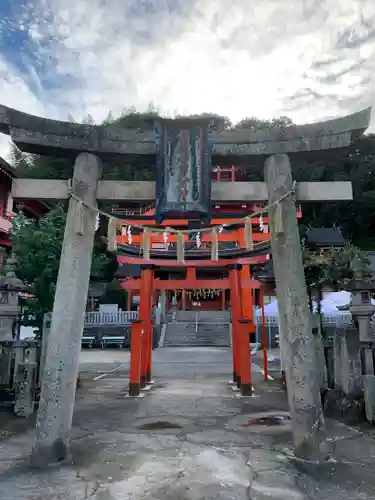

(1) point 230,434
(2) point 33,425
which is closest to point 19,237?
(2) point 33,425

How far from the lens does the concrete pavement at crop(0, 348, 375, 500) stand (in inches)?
140

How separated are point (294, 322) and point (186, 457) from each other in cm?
207

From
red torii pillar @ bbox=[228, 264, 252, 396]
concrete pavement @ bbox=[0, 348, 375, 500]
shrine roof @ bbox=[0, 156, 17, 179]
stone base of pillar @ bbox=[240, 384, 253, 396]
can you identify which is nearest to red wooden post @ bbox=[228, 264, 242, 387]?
red torii pillar @ bbox=[228, 264, 252, 396]

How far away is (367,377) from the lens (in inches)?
233

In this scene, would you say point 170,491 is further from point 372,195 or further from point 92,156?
point 372,195

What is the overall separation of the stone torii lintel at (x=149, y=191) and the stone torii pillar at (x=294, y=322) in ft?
0.75

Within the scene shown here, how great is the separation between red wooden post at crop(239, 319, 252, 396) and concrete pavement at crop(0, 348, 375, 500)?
0.51 metres

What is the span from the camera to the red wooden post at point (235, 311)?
9874 millimetres

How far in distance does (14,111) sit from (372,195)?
4679cm

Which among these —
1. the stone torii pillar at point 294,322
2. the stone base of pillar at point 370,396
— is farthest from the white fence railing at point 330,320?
the stone torii pillar at point 294,322

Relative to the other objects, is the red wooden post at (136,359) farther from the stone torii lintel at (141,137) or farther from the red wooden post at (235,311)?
the stone torii lintel at (141,137)

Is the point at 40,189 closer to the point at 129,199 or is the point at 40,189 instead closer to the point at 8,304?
the point at 129,199

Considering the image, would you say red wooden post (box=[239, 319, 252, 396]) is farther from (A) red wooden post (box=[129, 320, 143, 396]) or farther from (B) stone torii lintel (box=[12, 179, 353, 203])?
(B) stone torii lintel (box=[12, 179, 353, 203])

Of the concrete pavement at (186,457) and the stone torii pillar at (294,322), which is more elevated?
the stone torii pillar at (294,322)
